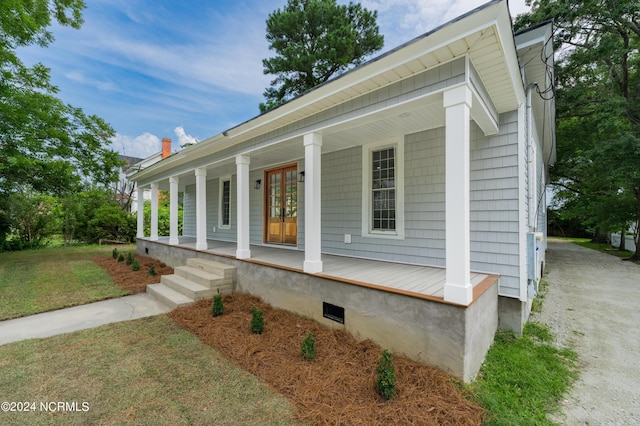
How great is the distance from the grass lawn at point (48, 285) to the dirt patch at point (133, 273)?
0.58 ft

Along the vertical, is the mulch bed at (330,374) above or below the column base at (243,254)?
below

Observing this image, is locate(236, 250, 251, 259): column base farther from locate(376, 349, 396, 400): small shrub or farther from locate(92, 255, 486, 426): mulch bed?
locate(376, 349, 396, 400): small shrub

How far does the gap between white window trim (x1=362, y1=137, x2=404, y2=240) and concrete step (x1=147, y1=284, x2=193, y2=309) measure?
10.9 ft

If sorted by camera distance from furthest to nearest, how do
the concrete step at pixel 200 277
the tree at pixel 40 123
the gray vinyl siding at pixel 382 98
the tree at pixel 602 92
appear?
1. the tree at pixel 602 92
2. the tree at pixel 40 123
3. the concrete step at pixel 200 277
4. the gray vinyl siding at pixel 382 98

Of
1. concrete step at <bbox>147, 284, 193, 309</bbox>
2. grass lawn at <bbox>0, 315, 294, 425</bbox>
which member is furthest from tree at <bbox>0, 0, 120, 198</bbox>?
grass lawn at <bbox>0, 315, 294, 425</bbox>

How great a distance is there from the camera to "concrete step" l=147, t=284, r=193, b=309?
14.7ft

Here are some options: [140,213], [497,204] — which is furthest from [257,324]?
[140,213]

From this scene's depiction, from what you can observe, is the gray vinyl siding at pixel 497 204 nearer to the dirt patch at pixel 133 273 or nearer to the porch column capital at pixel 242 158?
the porch column capital at pixel 242 158

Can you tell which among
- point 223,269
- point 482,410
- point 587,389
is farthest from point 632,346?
point 223,269

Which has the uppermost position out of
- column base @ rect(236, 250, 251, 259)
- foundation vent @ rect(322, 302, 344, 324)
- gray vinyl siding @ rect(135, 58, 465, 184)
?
gray vinyl siding @ rect(135, 58, 465, 184)

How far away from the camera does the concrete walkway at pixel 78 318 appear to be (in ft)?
11.8

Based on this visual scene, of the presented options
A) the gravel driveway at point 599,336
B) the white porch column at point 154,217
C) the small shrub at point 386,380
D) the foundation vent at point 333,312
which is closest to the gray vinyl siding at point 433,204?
the gravel driveway at point 599,336

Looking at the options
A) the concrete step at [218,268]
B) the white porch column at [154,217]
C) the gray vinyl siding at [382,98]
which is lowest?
the concrete step at [218,268]

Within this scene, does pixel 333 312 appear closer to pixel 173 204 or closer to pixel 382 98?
pixel 382 98
